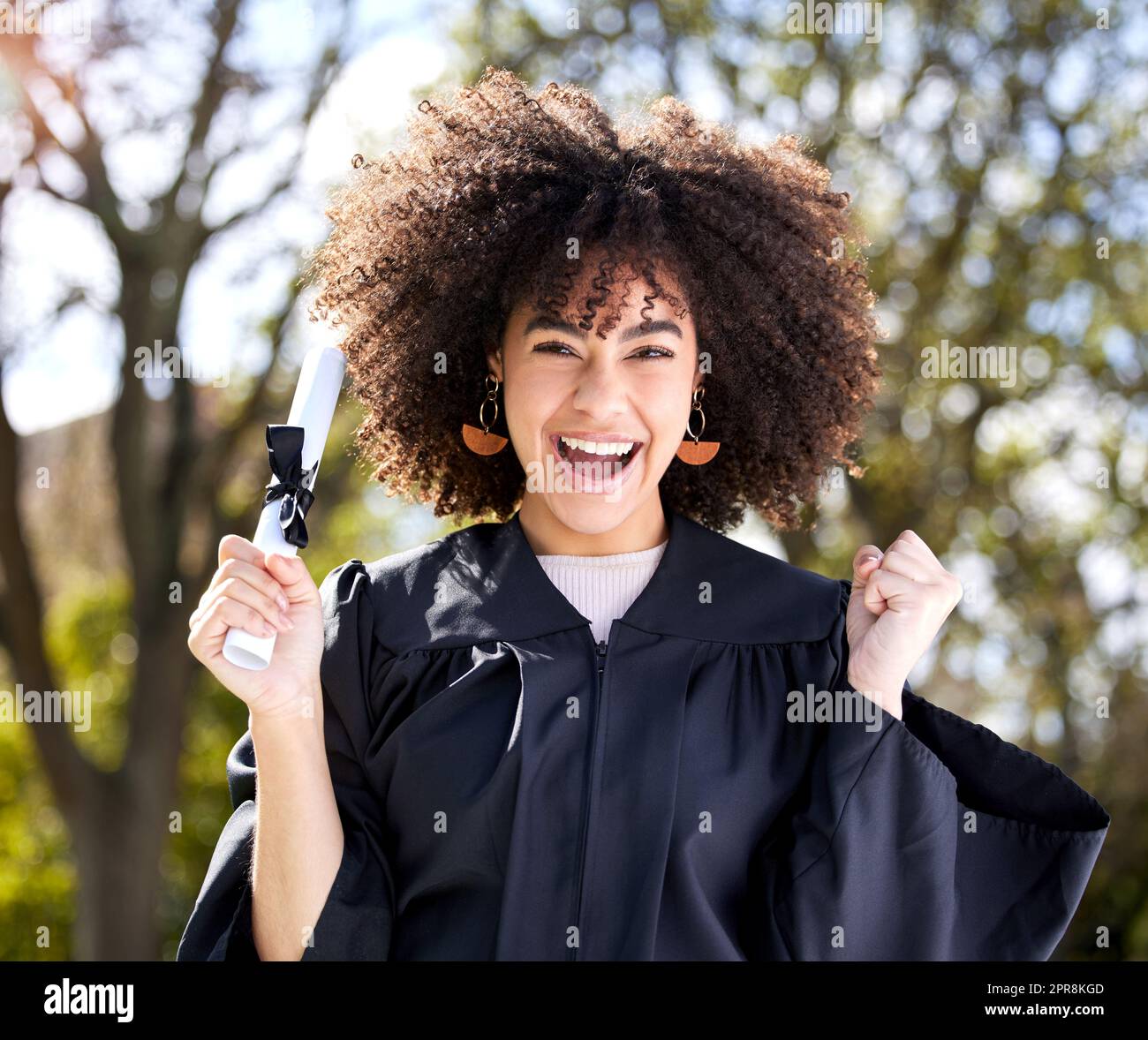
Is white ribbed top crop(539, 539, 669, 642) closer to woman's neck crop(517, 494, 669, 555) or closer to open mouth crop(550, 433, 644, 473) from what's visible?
woman's neck crop(517, 494, 669, 555)

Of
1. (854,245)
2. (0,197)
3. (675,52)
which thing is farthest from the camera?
(675,52)

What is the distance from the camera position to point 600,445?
2.62 meters

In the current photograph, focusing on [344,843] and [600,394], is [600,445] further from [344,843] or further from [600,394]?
[344,843]

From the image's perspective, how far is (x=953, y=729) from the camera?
264 cm

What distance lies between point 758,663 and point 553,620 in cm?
39

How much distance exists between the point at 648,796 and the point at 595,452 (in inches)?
25.2

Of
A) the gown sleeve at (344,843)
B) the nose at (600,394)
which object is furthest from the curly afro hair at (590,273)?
the gown sleeve at (344,843)

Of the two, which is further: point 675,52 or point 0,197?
point 675,52

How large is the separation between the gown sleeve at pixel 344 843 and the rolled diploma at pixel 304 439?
270 mm

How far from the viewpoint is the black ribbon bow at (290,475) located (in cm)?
238

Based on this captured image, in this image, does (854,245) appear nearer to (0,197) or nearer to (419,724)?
(419,724)

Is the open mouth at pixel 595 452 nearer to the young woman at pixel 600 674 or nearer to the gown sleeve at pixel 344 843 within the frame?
the young woman at pixel 600 674

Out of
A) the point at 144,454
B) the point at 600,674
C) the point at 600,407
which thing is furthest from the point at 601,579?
the point at 144,454
